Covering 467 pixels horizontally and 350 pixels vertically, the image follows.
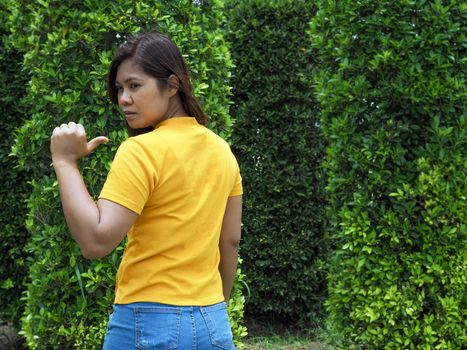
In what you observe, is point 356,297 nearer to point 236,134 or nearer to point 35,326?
point 35,326

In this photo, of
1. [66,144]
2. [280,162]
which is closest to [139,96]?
[66,144]

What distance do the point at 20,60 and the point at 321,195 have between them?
3.04 meters

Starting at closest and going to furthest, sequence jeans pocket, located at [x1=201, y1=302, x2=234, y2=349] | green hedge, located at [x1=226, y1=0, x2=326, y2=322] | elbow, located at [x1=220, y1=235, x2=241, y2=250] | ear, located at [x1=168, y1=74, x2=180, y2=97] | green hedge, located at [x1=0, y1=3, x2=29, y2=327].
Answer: jeans pocket, located at [x1=201, y1=302, x2=234, y2=349]
ear, located at [x1=168, y1=74, x2=180, y2=97]
elbow, located at [x1=220, y1=235, x2=241, y2=250]
green hedge, located at [x1=0, y1=3, x2=29, y2=327]
green hedge, located at [x1=226, y1=0, x2=326, y2=322]

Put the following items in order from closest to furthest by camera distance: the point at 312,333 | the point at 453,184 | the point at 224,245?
the point at 224,245
the point at 453,184
the point at 312,333

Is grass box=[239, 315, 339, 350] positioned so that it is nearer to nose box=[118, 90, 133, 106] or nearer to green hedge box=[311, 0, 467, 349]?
green hedge box=[311, 0, 467, 349]

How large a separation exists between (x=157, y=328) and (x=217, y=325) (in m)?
0.22

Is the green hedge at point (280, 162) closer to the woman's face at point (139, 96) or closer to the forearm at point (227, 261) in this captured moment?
the forearm at point (227, 261)

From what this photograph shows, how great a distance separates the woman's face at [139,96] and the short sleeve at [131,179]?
205 millimetres

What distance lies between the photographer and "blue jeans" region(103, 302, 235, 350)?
226 cm

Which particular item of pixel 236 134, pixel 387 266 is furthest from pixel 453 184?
pixel 236 134

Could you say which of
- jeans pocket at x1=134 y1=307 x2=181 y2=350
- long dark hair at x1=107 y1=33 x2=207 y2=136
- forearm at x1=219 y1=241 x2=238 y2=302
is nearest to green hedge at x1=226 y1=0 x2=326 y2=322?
forearm at x1=219 y1=241 x2=238 y2=302

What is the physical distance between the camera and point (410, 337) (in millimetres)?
4969

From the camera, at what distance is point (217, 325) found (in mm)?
2381

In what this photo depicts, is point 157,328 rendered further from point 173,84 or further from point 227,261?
point 173,84
